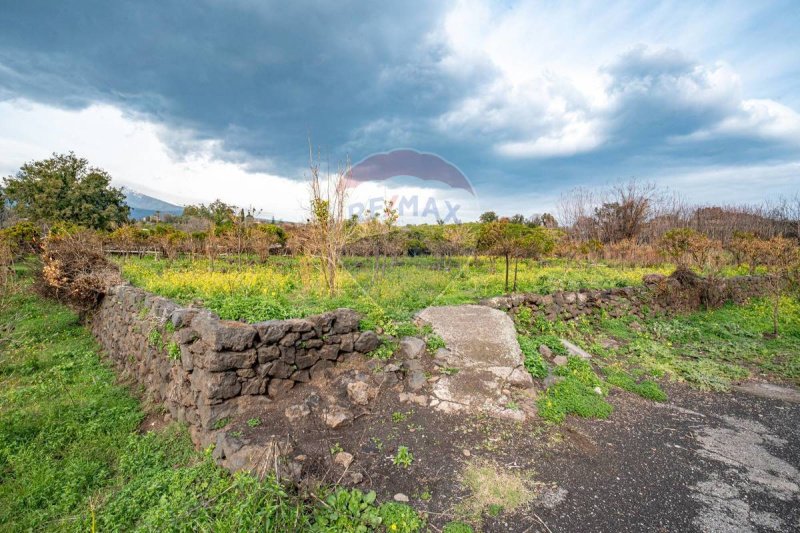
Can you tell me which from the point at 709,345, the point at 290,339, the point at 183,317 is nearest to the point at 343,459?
the point at 290,339

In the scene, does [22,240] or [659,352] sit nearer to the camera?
[659,352]

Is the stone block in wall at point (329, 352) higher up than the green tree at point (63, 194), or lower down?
lower down

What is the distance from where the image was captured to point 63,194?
74.0 feet

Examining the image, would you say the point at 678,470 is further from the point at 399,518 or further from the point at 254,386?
the point at 254,386

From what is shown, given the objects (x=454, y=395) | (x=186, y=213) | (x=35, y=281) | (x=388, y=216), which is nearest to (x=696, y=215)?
(x=388, y=216)

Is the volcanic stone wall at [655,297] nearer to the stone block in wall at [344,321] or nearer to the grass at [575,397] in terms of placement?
the grass at [575,397]

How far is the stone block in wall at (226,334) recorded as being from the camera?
3787mm

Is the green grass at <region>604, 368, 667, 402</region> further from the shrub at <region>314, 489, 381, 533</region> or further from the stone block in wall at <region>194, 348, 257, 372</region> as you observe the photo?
the stone block in wall at <region>194, 348, 257, 372</region>

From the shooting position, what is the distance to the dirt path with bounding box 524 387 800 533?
2719 mm

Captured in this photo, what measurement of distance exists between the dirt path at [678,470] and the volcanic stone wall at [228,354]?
266cm

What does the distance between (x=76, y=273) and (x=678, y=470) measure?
12.1m

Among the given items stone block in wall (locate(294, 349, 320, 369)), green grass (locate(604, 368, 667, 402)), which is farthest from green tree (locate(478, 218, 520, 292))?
stone block in wall (locate(294, 349, 320, 369))

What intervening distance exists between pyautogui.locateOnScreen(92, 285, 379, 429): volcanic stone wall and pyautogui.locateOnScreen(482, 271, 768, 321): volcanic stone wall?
186 inches

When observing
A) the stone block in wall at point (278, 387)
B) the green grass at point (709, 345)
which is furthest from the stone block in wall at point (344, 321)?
the green grass at point (709, 345)
